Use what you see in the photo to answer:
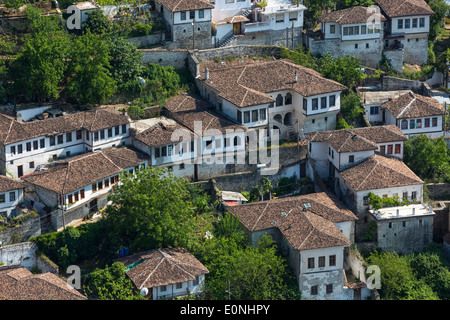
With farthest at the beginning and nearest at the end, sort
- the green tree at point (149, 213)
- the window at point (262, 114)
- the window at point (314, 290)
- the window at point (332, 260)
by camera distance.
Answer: the window at point (262, 114)
the window at point (332, 260)
the window at point (314, 290)
the green tree at point (149, 213)

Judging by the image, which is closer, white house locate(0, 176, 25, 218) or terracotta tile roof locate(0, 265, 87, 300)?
terracotta tile roof locate(0, 265, 87, 300)

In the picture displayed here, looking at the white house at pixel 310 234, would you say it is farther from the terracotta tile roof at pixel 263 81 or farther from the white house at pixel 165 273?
the terracotta tile roof at pixel 263 81

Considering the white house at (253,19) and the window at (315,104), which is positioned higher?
the white house at (253,19)

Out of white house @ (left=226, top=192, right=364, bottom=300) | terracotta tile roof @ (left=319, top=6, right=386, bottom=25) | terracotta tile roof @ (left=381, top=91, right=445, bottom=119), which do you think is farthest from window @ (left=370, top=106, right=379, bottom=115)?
white house @ (left=226, top=192, right=364, bottom=300)

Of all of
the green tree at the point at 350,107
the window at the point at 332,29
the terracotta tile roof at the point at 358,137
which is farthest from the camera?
the window at the point at 332,29

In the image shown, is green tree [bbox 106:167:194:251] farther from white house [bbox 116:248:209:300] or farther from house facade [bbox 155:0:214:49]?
house facade [bbox 155:0:214:49]

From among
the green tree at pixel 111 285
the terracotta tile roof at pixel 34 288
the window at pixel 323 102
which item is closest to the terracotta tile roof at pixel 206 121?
the window at pixel 323 102
